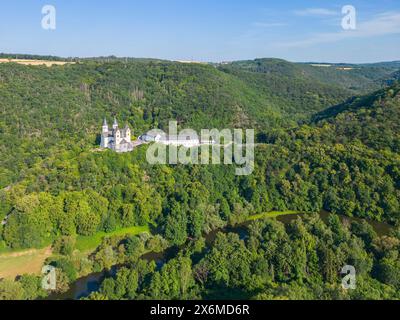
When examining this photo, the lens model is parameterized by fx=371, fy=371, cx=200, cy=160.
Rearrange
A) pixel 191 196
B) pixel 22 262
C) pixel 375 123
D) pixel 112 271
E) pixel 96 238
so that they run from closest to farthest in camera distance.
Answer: pixel 112 271
pixel 22 262
pixel 96 238
pixel 191 196
pixel 375 123

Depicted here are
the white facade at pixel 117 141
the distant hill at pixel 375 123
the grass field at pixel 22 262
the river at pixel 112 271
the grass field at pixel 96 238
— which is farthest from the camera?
the white facade at pixel 117 141

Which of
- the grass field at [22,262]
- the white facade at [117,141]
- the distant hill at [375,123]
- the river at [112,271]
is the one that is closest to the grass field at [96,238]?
the grass field at [22,262]

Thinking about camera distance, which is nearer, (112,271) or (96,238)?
(112,271)

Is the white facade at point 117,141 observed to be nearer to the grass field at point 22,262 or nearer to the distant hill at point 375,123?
the grass field at point 22,262

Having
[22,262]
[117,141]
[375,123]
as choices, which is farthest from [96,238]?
[375,123]

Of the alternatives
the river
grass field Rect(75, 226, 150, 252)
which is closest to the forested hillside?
grass field Rect(75, 226, 150, 252)

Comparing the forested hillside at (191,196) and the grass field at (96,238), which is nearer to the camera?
the forested hillside at (191,196)

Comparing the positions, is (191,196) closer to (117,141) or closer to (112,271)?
(112,271)
